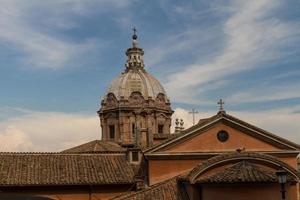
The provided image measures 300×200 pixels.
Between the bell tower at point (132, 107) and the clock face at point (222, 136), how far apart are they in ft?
81.3

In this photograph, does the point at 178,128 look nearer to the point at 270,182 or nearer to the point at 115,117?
the point at 115,117

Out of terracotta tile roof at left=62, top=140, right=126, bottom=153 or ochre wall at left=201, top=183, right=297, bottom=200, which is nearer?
ochre wall at left=201, top=183, right=297, bottom=200

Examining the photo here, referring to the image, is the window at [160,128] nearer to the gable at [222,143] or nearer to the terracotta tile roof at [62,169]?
the terracotta tile roof at [62,169]

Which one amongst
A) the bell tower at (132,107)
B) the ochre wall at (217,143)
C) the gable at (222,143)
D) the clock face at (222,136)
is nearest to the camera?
the gable at (222,143)

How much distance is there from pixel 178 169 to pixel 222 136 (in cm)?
304

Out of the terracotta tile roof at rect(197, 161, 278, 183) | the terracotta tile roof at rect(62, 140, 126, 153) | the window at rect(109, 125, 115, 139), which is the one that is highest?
the window at rect(109, 125, 115, 139)

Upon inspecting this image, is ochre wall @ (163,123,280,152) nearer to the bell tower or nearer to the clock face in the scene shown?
the clock face

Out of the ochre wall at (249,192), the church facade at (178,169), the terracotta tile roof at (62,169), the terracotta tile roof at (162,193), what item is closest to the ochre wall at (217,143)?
the church facade at (178,169)

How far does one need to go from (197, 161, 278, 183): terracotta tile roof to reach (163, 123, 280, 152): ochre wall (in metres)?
5.70

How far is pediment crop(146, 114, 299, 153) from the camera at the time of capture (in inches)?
1184

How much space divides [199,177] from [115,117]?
3255 cm

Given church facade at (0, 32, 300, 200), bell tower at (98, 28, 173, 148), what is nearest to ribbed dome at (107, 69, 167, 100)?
bell tower at (98, 28, 173, 148)

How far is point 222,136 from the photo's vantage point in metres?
30.6

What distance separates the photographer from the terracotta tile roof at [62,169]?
3080 centimetres
